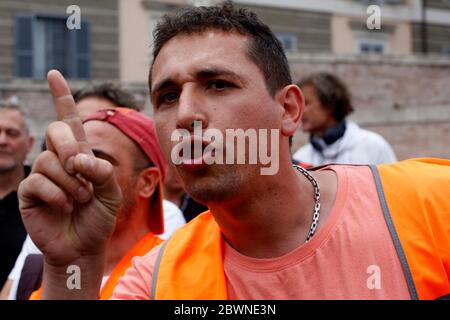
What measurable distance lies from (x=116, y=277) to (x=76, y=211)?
39.0 inches

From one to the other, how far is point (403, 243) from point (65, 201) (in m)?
0.90

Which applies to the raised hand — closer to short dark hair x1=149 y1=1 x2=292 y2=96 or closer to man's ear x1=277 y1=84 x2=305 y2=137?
short dark hair x1=149 y1=1 x2=292 y2=96

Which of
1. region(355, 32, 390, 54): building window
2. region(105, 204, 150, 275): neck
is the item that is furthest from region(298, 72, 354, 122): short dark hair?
region(355, 32, 390, 54): building window

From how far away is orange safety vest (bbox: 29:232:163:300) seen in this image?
8.48ft

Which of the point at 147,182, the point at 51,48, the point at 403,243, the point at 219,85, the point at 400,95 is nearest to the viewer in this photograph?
the point at 403,243

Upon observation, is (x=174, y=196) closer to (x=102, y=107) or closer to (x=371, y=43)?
(x=102, y=107)

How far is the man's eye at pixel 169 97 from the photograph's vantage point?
6.50ft

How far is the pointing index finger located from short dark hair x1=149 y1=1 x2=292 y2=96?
0.47 m

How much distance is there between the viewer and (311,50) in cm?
1697

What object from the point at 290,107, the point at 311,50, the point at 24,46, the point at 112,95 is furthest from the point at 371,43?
the point at 290,107

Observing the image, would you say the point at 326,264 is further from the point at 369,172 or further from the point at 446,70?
the point at 446,70

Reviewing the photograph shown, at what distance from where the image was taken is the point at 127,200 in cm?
297

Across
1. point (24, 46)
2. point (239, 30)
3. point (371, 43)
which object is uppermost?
point (371, 43)
